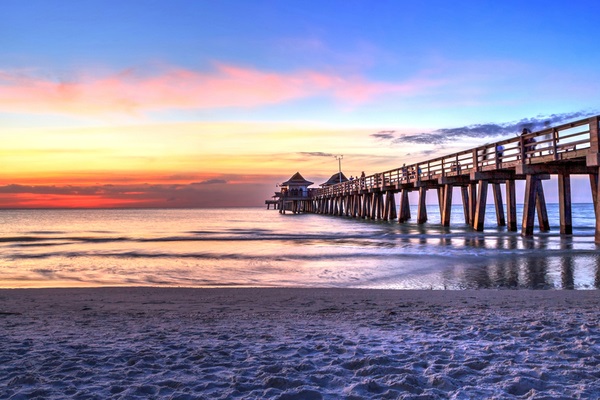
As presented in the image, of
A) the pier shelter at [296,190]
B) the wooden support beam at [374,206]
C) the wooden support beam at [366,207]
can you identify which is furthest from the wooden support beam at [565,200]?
the pier shelter at [296,190]

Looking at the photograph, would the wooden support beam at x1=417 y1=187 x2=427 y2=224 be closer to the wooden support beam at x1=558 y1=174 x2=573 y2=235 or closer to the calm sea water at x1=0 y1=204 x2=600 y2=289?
the wooden support beam at x1=558 y1=174 x2=573 y2=235

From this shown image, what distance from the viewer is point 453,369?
360 cm

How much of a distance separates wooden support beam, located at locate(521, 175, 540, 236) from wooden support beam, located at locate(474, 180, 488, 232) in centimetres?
269

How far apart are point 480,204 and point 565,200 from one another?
456 centimetres

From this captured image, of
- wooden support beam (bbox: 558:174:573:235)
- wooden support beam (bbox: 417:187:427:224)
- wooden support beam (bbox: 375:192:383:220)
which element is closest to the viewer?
wooden support beam (bbox: 558:174:573:235)

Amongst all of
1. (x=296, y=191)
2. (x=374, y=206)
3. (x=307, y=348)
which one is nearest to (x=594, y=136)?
(x=307, y=348)

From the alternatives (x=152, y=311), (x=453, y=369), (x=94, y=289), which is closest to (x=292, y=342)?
(x=453, y=369)

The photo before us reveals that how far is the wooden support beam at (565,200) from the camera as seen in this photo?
18.0 m

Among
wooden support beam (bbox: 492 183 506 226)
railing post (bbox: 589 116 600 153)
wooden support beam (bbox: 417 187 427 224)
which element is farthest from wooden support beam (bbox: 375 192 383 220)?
railing post (bbox: 589 116 600 153)

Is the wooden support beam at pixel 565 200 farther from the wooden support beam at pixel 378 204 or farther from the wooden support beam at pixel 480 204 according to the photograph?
the wooden support beam at pixel 378 204

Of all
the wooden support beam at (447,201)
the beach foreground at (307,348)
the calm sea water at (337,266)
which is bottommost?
the calm sea water at (337,266)

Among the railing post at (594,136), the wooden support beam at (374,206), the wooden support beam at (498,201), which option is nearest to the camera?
the railing post at (594,136)

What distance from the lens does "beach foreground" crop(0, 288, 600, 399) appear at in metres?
3.30

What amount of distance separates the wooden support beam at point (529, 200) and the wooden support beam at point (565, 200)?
85 centimetres
